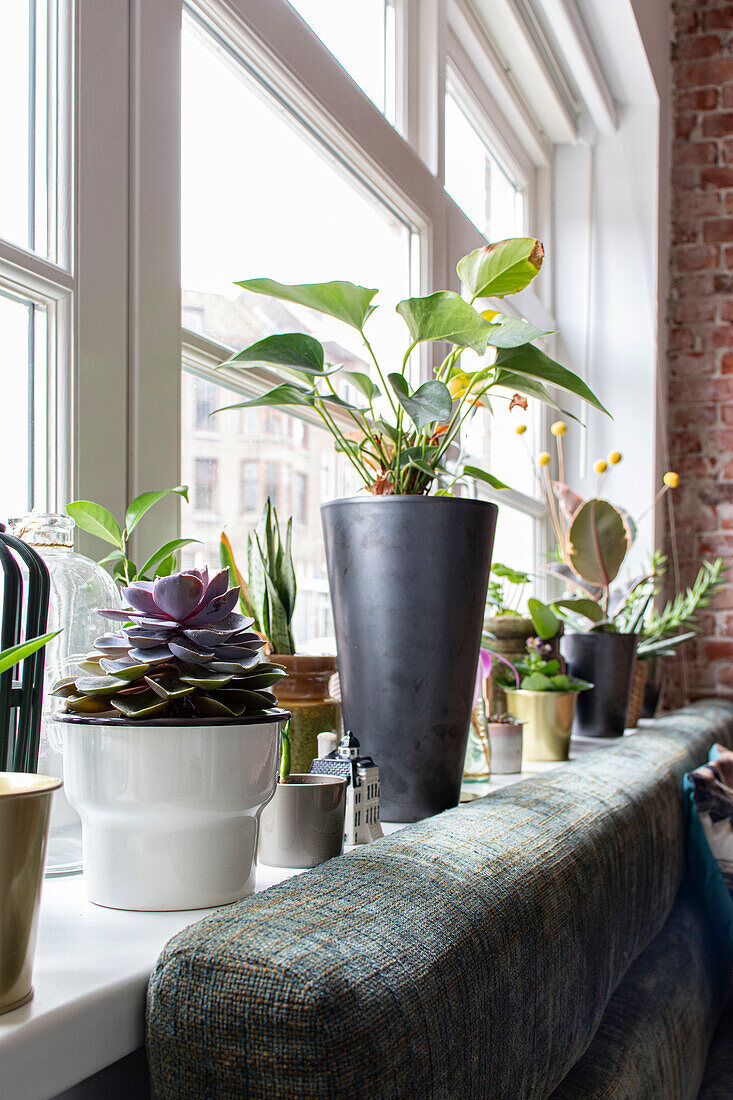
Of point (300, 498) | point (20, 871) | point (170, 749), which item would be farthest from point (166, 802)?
point (300, 498)

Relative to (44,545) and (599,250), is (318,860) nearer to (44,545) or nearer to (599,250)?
(44,545)

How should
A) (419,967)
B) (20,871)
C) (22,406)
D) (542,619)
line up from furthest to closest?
1. (542,619)
2. (22,406)
3. (419,967)
4. (20,871)

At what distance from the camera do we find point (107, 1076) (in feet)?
1.66

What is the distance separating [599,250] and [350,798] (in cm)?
219

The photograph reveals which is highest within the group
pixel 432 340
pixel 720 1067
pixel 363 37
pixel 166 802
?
pixel 363 37

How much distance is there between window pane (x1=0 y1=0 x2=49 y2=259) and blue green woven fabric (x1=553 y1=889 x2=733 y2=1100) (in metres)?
0.85

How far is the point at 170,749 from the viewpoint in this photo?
1.74 ft

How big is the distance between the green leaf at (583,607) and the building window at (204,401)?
75 cm

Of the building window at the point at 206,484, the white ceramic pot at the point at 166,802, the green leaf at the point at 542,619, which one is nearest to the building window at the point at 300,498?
the building window at the point at 206,484

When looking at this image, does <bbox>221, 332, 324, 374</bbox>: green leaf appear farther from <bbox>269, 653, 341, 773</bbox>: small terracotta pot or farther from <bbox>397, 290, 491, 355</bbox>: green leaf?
<bbox>269, 653, 341, 773</bbox>: small terracotta pot

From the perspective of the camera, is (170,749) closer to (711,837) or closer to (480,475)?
(480,475)

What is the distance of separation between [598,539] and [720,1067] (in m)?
0.82

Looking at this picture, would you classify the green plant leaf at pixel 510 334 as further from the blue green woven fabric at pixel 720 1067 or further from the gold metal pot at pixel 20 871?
the blue green woven fabric at pixel 720 1067

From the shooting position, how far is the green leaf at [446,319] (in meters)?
0.77
